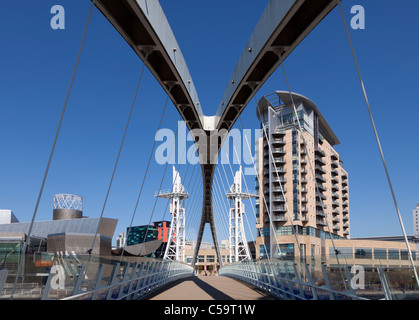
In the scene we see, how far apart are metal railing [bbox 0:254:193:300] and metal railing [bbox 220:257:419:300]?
3.92 metres

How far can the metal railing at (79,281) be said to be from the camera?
5.17 metres

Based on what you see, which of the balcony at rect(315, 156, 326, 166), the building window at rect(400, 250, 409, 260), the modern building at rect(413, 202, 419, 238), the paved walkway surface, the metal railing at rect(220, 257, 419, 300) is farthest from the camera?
the modern building at rect(413, 202, 419, 238)

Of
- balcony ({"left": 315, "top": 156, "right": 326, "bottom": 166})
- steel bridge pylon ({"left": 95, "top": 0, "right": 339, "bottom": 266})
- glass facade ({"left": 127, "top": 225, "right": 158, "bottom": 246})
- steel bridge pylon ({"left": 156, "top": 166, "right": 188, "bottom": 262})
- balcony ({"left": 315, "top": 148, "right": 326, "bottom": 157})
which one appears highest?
glass facade ({"left": 127, "top": 225, "right": 158, "bottom": 246})

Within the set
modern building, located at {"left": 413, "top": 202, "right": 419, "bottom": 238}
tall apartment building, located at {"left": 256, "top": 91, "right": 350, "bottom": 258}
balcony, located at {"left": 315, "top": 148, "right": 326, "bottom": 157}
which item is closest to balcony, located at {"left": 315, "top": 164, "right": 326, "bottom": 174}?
tall apartment building, located at {"left": 256, "top": 91, "right": 350, "bottom": 258}

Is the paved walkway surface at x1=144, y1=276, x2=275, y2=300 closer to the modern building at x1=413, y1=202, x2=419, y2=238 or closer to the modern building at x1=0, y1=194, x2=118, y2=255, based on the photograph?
the modern building at x1=0, y1=194, x2=118, y2=255

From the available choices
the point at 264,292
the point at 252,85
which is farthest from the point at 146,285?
the point at 252,85

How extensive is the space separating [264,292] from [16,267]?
9.88 m

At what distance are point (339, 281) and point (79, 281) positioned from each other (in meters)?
4.30

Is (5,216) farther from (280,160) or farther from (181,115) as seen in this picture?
(181,115)

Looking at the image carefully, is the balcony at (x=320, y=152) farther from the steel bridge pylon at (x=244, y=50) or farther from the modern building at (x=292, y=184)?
the steel bridge pylon at (x=244, y=50)

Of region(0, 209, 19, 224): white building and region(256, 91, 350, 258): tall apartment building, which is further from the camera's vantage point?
region(0, 209, 19, 224): white building

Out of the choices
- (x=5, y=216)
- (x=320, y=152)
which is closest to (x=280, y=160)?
(x=320, y=152)

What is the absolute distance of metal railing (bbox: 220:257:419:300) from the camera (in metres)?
5.55
